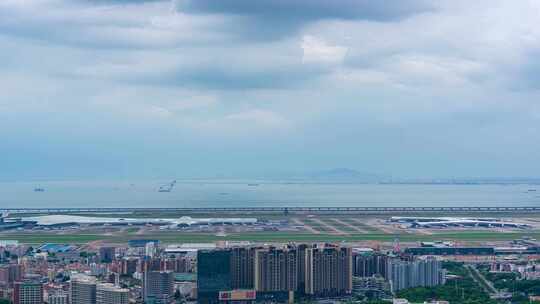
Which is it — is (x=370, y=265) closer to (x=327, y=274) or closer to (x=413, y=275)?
(x=413, y=275)

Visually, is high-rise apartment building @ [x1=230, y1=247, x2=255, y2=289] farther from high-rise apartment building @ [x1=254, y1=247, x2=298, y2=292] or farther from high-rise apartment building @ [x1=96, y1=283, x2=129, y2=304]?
high-rise apartment building @ [x1=96, y1=283, x2=129, y2=304]

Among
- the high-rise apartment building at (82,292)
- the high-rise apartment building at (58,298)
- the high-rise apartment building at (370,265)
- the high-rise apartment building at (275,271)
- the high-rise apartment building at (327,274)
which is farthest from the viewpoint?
the high-rise apartment building at (370,265)

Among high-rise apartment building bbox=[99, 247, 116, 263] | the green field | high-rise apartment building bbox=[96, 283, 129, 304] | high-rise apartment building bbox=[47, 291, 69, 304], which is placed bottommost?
high-rise apartment building bbox=[47, 291, 69, 304]

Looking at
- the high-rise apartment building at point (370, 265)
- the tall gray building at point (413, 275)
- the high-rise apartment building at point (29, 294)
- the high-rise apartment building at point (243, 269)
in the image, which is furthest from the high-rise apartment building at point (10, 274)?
the tall gray building at point (413, 275)

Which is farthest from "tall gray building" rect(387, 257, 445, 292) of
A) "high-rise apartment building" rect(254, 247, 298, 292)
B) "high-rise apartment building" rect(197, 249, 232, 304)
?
"high-rise apartment building" rect(197, 249, 232, 304)

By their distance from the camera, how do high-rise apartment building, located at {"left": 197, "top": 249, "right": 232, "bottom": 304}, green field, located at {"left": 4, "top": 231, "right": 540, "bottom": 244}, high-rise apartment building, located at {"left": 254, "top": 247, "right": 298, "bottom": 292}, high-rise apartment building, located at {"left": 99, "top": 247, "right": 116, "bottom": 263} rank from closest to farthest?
1. high-rise apartment building, located at {"left": 197, "top": 249, "right": 232, "bottom": 304}
2. high-rise apartment building, located at {"left": 254, "top": 247, "right": 298, "bottom": 292}
3. high-rise apartment building, located at {"left": 99, "top": 247, "right": 116, "bottom": 263}
4. green field, located at {"left": 4, "top": 231, "right": 540, "bottom": 244}

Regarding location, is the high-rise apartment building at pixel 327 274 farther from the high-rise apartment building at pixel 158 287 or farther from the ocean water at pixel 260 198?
the ocean water at pixel 260 198
